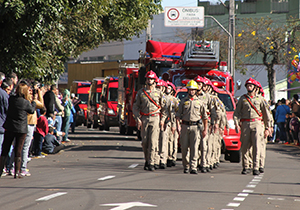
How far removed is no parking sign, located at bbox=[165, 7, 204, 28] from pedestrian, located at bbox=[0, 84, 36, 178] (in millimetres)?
26246

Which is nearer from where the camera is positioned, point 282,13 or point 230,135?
point 230,135

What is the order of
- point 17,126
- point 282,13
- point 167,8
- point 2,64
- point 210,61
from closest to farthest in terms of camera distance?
point 17,126
point 2,64
point 210,61
point 167,8
point 282,13

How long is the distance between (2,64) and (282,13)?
5399 cm

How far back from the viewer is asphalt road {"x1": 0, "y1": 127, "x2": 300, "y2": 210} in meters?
8.48

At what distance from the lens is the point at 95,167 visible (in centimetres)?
1367

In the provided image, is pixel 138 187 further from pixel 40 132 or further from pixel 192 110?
pixel 40 132

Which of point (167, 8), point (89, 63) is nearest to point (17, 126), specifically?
point (167, 8)

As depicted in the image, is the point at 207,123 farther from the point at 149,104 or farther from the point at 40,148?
the point at 40,148

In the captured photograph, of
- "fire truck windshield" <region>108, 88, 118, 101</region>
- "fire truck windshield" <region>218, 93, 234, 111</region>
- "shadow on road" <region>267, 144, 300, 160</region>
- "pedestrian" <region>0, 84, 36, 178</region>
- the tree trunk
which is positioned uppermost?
the tree trunk

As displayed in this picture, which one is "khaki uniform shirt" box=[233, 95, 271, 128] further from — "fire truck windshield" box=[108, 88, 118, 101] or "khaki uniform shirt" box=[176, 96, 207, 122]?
"fire truck windshield" box=[108, 88, 118, 101]

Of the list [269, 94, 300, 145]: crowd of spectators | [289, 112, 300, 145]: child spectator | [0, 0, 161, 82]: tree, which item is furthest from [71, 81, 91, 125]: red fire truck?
[289, 112, 300, 145]: child spectator

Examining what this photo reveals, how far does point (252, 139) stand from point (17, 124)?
5.02 meters

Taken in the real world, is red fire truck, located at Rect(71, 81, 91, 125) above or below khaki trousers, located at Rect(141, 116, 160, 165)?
above

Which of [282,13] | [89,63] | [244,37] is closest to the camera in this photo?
[244,37]
